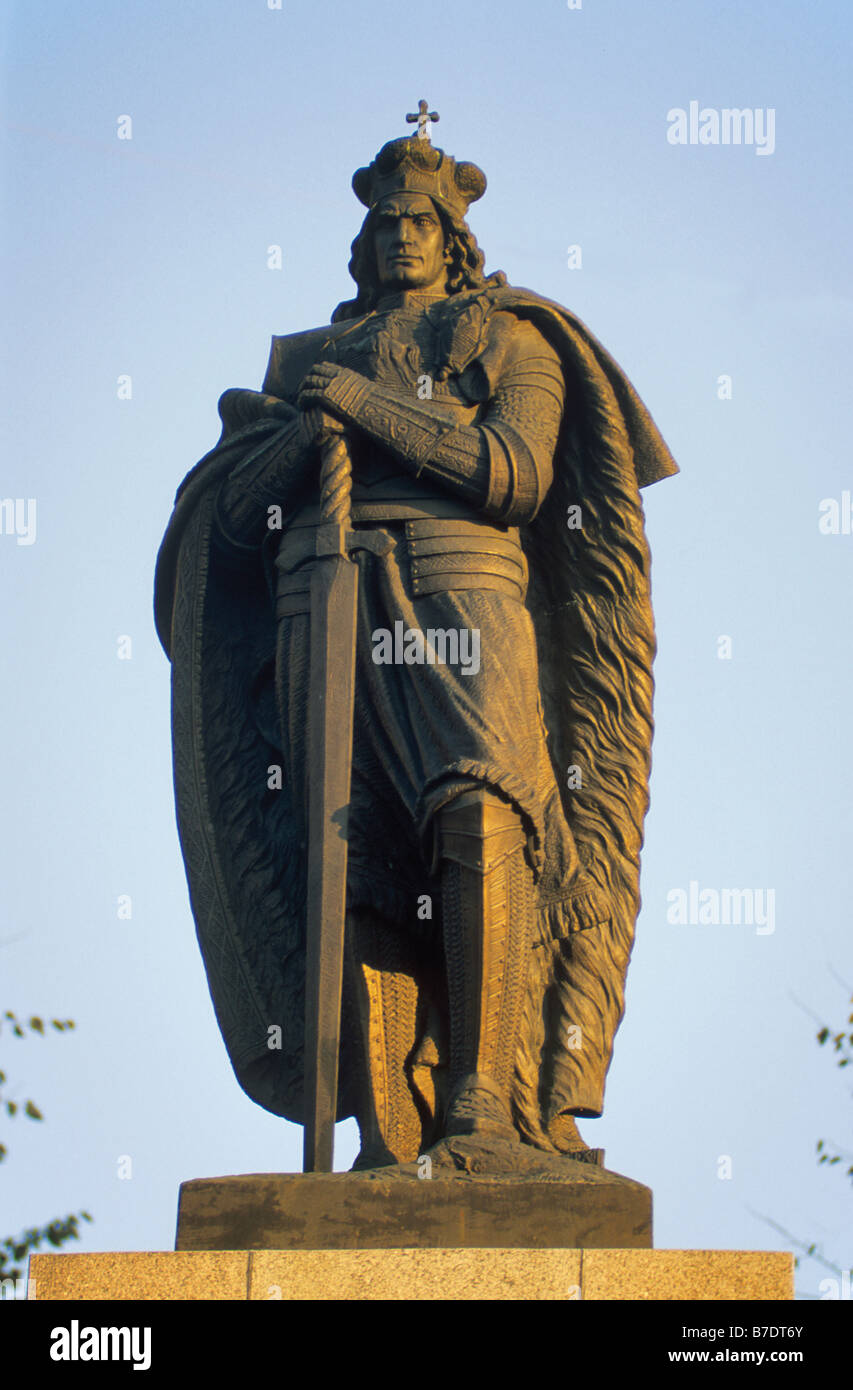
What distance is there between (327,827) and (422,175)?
2816mm

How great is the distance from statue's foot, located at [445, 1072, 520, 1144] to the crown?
3.54 m

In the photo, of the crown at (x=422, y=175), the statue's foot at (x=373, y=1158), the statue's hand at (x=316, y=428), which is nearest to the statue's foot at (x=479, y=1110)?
the statue's foot at (x=373, y=1158)

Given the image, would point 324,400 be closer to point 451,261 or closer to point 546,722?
point 451,261

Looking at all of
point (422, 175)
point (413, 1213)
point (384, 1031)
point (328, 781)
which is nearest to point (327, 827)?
point (328, 781)

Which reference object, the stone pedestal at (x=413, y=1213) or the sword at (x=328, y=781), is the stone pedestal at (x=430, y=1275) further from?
the sword at (x=328, y=781)

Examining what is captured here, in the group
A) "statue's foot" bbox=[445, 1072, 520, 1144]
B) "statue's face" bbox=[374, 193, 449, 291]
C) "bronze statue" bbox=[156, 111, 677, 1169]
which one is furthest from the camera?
"statue's face" bbox=[374, 193, 449, 291]

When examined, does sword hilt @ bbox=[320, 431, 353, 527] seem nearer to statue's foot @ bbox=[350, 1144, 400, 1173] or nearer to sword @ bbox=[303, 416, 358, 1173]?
sword @ bbox=[303, 416, 358, 1173]

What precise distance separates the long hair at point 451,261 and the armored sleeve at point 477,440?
27.8 inches

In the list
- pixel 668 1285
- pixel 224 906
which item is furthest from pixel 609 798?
pixel 668 1285

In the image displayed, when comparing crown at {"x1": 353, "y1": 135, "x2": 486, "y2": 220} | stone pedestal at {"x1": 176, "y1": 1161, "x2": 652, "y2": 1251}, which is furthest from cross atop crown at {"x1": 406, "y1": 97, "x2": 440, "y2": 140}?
stone pedestal at {"x1": 176, "y1": 1161, "x2": 652, "y2": 1251}

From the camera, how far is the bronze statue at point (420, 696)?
851cm

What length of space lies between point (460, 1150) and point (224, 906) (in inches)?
67.1

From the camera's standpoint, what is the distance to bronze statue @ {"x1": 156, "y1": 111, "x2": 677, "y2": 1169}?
8.51m
